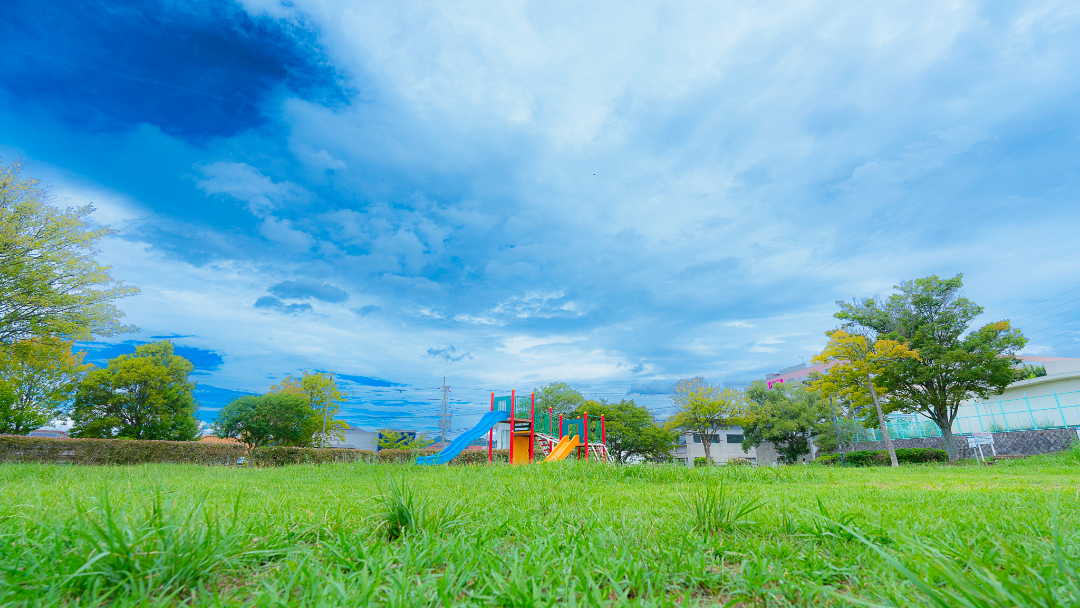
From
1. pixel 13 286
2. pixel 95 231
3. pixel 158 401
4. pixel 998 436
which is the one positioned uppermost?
pixel 95 231

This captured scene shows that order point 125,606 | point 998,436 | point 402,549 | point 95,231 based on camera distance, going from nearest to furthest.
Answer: point 125,606
point 402,549
point 95,231
point 998,436

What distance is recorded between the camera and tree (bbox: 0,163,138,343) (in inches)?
502

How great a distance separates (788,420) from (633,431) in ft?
45.4

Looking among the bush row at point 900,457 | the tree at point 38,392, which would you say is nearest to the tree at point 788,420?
the bush row at point 900,457

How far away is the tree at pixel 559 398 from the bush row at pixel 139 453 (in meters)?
36.1

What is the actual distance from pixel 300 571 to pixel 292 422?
110 ft

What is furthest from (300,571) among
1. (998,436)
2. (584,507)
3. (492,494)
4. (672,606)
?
(998,436)

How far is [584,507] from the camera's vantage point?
10.8 feet

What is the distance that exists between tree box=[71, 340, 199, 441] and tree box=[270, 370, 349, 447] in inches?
262

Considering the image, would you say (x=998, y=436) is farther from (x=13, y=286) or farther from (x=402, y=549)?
(x=13, y=286)

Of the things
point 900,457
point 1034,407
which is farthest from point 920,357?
point 1034,407

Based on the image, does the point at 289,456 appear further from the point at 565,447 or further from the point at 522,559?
the point at 522,559

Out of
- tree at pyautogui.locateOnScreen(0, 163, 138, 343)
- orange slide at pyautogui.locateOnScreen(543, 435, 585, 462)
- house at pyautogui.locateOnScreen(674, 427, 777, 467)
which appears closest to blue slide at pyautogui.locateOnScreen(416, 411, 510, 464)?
orange slide at pyautogui.locateOnScreen(543, 435, 585, 462)

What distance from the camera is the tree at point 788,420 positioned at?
125 feet
